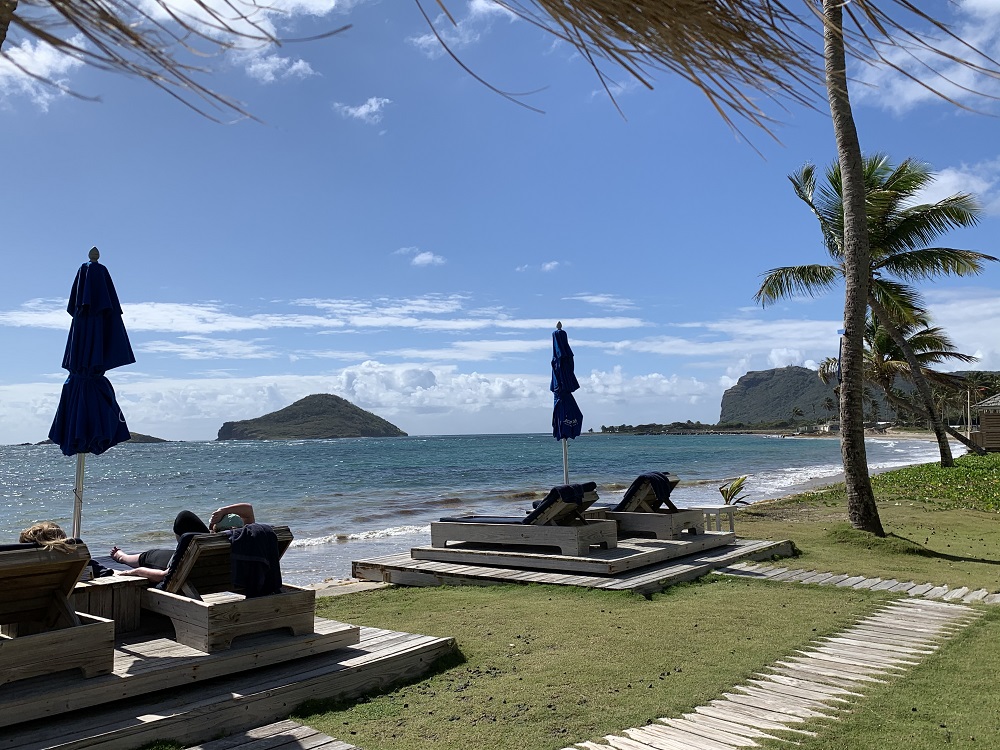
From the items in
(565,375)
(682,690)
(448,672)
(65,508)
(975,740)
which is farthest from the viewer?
(65,508)

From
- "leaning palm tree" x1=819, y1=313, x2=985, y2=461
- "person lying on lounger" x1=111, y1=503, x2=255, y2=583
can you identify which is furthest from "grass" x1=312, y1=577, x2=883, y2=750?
"leaning palm tree" x1=819, y1=313, x2=985, y2=461

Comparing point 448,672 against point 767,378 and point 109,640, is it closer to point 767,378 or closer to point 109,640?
point 109,640

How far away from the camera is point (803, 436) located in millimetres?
124188

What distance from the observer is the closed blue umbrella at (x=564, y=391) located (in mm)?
10922

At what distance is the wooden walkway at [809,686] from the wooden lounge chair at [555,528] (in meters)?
3.08

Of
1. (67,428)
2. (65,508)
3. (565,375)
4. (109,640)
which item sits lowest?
(65,508)

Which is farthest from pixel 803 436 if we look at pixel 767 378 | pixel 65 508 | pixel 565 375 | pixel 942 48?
pixel 942 48

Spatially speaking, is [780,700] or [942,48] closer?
[942,48]

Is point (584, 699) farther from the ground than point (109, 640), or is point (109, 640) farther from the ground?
point (109, 640)

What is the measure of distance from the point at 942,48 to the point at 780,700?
3.84m

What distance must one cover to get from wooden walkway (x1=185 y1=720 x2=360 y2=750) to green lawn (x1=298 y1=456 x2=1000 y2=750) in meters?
0.12

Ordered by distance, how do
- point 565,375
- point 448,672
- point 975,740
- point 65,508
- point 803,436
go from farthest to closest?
point 803,436
point 65,508
point 565,375
point 448,672
point 975,740

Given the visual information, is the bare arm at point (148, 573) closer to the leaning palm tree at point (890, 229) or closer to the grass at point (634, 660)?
the grass at point (634, 660)

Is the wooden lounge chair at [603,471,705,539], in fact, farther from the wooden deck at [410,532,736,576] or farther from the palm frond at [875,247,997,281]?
the palm frond at [875,247,997,281]
